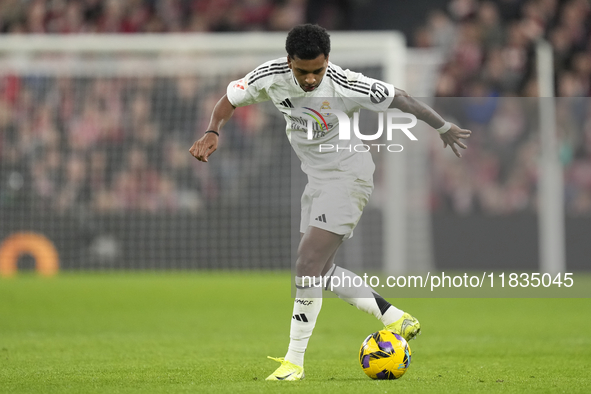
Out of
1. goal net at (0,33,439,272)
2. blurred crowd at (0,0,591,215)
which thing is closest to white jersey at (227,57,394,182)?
blurred crowd at (0,0,591,215)

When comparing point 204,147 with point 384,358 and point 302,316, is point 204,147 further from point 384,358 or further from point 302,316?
point 384,358

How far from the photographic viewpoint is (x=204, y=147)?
559cm

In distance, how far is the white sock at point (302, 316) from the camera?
5.68 m

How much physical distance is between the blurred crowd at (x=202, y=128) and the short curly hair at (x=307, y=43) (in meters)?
9.21

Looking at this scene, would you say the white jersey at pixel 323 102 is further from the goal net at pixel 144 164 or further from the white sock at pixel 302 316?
the goal net at pixel 144 164

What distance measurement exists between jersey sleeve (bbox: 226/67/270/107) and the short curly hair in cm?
46

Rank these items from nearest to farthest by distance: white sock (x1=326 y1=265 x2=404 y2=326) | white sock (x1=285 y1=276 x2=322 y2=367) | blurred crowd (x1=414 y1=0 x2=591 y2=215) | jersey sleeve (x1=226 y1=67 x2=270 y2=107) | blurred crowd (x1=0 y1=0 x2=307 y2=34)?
1. white sock (x1=285 y1=276 x2=322 y2=367)
2. jersey sleeve (x1=226 y1=67 x2=270 y2=107)
3. white sock (x1=326 y1=265 x2=404 y2=326)
4. blurred crowd (x1=414 y1=0 x2=591 y2=215)
5. blurred crowd (x1=0 y1=0 x2=307 y2=34)

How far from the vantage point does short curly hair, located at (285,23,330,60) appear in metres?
5.34

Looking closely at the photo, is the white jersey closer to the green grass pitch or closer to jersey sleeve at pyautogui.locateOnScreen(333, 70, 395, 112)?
jersey sleeve at pyautogui.locateOnScreen(333, 70, 395, 112)

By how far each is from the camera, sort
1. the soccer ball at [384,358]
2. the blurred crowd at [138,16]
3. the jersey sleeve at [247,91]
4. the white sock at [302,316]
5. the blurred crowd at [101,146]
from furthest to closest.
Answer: the blurred crowd at [138,16], the blurred crowd at [101,146], the jersey sleeve at [247,91], the white sock at [302,316], the soccer ball at [384,358]

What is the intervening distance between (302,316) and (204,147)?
4.05ft

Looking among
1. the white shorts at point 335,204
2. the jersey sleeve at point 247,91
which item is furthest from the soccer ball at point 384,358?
the jersey sleeve at point 247,91

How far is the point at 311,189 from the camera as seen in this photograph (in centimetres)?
588

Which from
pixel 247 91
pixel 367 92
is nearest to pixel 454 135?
pixel 367 92
